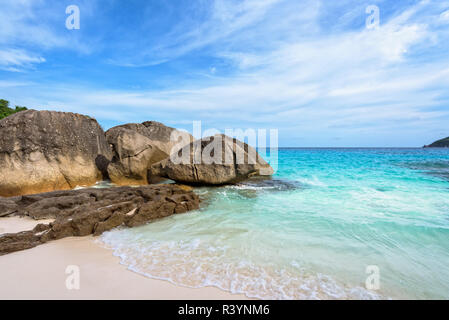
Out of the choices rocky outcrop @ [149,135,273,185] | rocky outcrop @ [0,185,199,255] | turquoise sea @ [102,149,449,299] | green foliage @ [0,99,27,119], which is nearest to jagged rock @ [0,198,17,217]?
rocky outcrop @ [0,185,199,255]

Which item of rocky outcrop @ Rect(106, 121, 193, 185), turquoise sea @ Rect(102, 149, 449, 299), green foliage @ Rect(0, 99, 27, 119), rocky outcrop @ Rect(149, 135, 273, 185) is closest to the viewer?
turquoise sea @ Rect(102, 149, 449, 299)

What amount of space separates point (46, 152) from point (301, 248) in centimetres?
1062

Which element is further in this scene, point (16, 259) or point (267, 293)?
point (16, 259)

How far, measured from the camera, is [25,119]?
30.8 ft

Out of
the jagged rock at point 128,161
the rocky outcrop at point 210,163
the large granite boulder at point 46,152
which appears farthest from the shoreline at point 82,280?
the jagged rock at point 128,161

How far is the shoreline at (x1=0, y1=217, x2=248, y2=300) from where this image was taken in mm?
2604

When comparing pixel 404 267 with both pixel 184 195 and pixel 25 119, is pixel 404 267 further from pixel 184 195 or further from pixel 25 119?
pixel 25 119

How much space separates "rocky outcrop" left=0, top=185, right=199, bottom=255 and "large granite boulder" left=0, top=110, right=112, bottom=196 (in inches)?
114

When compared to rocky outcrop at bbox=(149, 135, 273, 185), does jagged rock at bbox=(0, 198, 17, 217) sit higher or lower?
lower

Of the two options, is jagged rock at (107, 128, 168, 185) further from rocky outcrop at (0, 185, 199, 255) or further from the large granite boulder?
rocky outcrop at (0, 185, 199, 255)

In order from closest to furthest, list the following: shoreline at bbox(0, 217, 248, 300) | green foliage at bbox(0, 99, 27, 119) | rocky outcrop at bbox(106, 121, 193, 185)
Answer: shoreline at bbox(0, 217, 248, 300) → rocky outcrop at bbox(106, 121, 193, 185) → green foliage at bbox(0, 99, 27, 119)

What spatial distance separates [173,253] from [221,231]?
1.31m

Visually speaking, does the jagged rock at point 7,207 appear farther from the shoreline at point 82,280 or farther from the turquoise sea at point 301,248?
the turquoise sea at point 301,248
